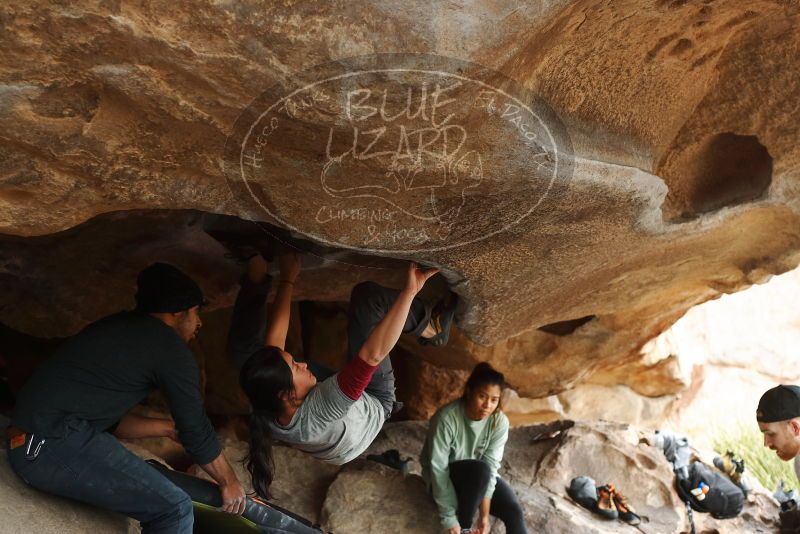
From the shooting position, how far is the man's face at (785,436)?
3230 millimetres

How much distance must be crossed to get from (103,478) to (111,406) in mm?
221

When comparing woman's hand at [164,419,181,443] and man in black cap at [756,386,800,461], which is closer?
woman's hand at [164,419,181,443]

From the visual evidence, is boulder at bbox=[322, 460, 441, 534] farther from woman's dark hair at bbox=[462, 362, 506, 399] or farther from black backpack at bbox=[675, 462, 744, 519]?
black backpack at bbox=[675, 462, 744, 519]

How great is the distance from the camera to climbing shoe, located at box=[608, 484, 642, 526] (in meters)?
4.30

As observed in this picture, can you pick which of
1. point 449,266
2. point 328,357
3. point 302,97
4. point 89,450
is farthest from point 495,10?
point 328,357

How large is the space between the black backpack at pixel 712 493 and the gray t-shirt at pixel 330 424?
2504mm

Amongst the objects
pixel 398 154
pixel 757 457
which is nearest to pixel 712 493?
pixel 757 457

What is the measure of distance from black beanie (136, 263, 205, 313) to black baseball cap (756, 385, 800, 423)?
2.30m

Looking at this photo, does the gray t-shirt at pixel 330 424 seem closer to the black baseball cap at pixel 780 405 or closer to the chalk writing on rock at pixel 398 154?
the chalk writing on rock at pixel 398 154

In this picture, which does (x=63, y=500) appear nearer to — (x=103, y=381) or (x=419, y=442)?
(x=103, y=381)

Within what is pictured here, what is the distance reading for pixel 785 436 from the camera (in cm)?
326

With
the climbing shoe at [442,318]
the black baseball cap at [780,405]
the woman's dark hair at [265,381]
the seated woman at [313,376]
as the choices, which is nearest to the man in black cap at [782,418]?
the black baseball cap at [780,405]

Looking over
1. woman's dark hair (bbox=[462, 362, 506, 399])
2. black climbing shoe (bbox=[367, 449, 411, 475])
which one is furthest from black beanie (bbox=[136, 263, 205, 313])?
black climbing shoe (bbox=[367, 449, 411, 475])

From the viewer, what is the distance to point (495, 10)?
1.94m
